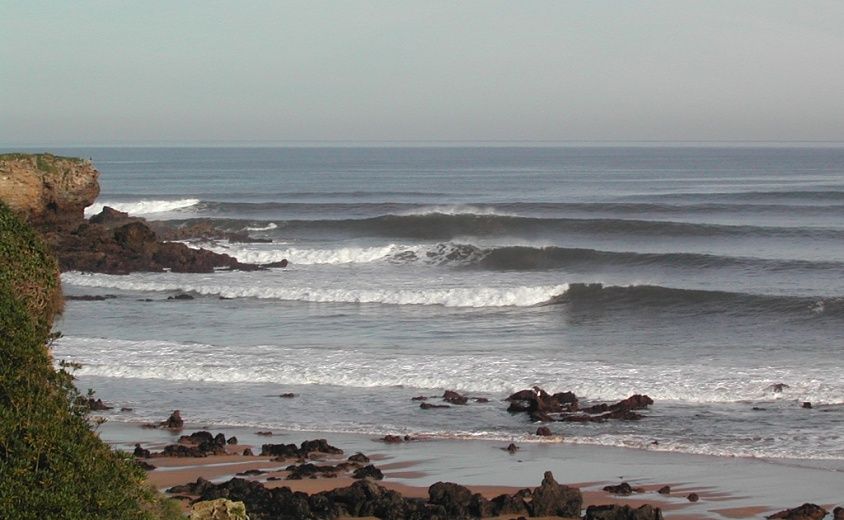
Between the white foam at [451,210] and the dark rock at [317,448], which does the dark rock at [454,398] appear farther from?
the white foam at [451,210]

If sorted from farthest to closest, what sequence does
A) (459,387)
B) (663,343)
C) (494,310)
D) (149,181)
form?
(149,181) < (494,310) < (663,343) < (459,387)

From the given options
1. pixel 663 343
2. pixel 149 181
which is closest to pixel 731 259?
pixel 663 343

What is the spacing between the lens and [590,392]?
18.2m

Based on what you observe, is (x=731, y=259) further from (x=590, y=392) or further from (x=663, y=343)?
(x=590, y=392)

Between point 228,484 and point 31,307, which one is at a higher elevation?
point 31,307

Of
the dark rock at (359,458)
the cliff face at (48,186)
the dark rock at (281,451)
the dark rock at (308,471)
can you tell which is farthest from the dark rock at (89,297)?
the dark rock at (308,471)

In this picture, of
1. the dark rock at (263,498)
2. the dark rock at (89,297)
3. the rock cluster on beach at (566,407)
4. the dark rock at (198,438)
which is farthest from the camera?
the dark rock at (89,297)

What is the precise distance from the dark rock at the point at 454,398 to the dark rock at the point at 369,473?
4.30 m

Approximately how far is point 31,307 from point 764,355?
586 inches

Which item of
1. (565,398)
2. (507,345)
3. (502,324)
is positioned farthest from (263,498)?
(502,324)

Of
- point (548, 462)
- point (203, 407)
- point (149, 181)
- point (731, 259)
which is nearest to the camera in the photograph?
point (548, 462)

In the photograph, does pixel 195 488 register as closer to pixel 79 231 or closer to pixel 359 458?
pixel 359 458

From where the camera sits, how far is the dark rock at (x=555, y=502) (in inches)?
456

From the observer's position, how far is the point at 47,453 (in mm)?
7031
